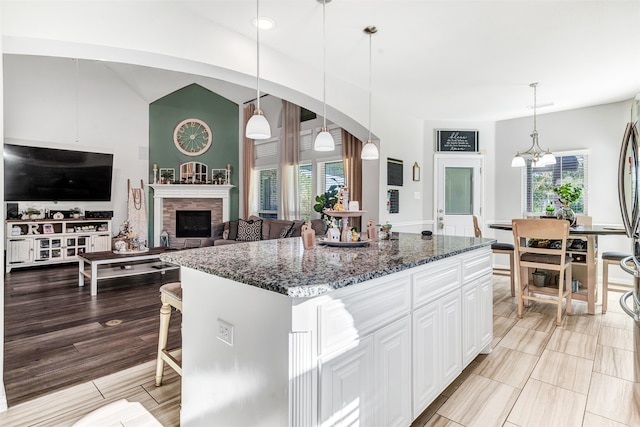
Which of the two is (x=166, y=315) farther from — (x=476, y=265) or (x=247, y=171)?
(x=247, y=171)

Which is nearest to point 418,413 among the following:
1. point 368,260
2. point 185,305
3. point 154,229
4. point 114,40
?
point 368,260

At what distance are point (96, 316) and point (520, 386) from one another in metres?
3.78

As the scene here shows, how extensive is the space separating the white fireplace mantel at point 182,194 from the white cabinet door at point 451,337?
6.38 m

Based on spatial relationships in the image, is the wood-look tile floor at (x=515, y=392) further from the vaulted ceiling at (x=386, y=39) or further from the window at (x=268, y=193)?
the window at (x=268, y=193)

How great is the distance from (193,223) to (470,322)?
664 centimetres

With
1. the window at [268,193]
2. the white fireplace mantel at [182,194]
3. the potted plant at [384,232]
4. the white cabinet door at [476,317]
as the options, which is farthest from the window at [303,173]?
the white cabinet door at [476,317]

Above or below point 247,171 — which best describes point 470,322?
below

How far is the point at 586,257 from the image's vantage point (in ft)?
12.3

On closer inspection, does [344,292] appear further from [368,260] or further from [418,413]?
[418,413]

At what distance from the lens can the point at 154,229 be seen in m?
7.25

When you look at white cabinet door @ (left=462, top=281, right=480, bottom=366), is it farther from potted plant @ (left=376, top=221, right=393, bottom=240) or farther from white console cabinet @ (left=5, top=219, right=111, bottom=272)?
white console cabinet @ (left=5, top=219, right=111, bottom=272)

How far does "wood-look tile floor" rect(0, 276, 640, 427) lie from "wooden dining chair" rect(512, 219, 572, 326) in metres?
0.61

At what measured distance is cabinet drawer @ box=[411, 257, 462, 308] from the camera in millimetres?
1769

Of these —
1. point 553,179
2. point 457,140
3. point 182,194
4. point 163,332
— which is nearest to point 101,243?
point 182,194
